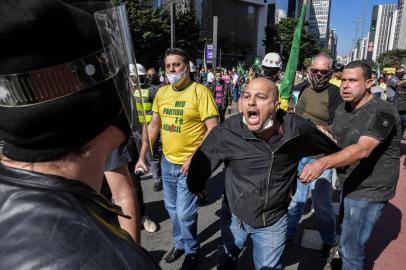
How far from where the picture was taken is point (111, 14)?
921 mm

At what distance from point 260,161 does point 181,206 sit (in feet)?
3.90

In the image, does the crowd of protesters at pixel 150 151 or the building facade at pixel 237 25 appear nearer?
the crowd of protesters at pixel 150 151

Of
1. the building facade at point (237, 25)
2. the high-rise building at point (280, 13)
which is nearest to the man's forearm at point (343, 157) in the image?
the building facade at point (237, 25)

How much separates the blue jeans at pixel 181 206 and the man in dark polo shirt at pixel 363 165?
4.46 ft

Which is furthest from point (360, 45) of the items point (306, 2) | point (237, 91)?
point (306, 2)

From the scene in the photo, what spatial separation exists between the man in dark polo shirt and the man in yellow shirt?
4.02 feet

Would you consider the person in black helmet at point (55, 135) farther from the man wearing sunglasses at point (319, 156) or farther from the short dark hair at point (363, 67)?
the man wearing sunglasses at point (319, 156)

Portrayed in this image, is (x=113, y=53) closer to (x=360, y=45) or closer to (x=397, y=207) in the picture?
(x=397, y=207)

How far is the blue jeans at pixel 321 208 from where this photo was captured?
3.55 metres

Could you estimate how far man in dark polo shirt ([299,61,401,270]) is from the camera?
2.62 meters

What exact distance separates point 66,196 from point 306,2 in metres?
4.95

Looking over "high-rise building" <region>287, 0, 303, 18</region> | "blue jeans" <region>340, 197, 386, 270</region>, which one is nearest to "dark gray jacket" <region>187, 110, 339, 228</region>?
"blue jeans" <region>340, 197, 386, 270</region>

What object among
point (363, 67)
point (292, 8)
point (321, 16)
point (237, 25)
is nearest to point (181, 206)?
point (363, 67)

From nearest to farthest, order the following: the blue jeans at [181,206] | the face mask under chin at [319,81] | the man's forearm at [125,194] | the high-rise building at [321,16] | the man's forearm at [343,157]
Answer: the man's forearm at [125,194]
the man's forearm at [343,157]
the blue jeans at [181,206]
the face mask under chin at [319,81]
the high-rise building at [321,16]
